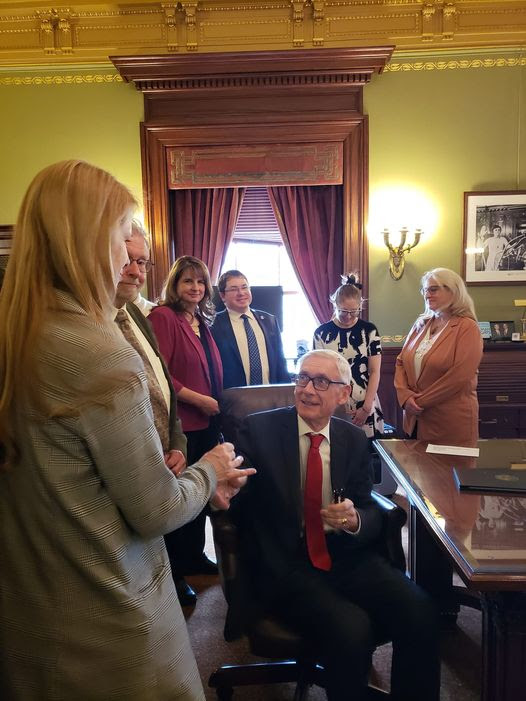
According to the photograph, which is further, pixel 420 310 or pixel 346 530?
pixel 420 310

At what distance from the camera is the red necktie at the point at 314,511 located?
76.6 inches

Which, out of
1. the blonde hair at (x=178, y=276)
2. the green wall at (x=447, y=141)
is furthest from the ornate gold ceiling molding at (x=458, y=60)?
the blonde hair at (x=178, y=276)

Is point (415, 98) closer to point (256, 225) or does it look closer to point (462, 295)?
point (256, 225)

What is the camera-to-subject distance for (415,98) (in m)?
4.91

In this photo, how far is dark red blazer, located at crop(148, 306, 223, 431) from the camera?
2.80 m

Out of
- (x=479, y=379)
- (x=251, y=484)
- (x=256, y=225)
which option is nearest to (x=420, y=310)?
(x=479, y=379)

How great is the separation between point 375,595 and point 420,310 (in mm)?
3652

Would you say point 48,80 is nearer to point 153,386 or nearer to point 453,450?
point 153,386

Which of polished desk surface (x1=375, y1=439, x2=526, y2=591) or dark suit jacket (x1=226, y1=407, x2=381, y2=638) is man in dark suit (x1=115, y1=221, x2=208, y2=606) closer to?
dark suit jacket (x1=226, y1=407, x2=381, y2=638)

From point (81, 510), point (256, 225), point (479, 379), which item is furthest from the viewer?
point (256, 225)

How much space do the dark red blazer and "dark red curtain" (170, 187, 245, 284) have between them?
2432mm

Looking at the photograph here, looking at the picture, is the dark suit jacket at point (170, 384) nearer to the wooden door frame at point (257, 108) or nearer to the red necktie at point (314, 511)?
the red necktie at point (314, 511)

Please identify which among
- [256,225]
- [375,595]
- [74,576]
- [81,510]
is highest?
[256,225]

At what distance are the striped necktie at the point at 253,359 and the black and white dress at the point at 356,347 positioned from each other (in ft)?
2.37
